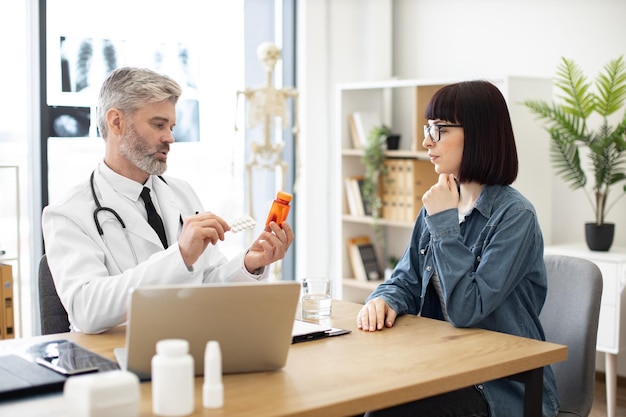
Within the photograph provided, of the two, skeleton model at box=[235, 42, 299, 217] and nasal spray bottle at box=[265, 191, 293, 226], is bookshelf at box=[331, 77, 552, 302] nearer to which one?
skeleton model at box=[235, 42, 299, 217]

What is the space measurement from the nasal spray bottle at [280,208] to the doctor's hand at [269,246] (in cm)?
2

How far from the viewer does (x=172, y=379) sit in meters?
1.33

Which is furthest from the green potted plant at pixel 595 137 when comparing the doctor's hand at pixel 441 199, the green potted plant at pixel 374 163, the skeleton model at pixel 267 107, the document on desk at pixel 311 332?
the document on desk at pixel 311 332

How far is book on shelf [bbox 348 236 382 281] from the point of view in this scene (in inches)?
208

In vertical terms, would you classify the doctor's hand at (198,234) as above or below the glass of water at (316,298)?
above

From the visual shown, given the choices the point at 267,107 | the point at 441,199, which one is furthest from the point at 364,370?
the point at 267,107

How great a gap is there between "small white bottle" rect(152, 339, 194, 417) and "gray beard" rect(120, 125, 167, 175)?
1.14m

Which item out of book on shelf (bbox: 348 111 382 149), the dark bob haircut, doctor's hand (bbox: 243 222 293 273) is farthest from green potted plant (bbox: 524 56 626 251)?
doctor's hand (bbox: 243 222 293 273)

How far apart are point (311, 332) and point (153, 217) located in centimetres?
69

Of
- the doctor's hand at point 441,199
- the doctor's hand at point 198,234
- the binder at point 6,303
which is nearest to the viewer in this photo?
the doctor's hand at point 198,234

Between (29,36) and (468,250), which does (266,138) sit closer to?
(29,36)

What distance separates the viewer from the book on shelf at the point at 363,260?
17.4ft

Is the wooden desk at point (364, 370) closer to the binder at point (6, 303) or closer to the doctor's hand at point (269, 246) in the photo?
the doctor's hand at point (269, 246)

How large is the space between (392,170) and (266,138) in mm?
839
